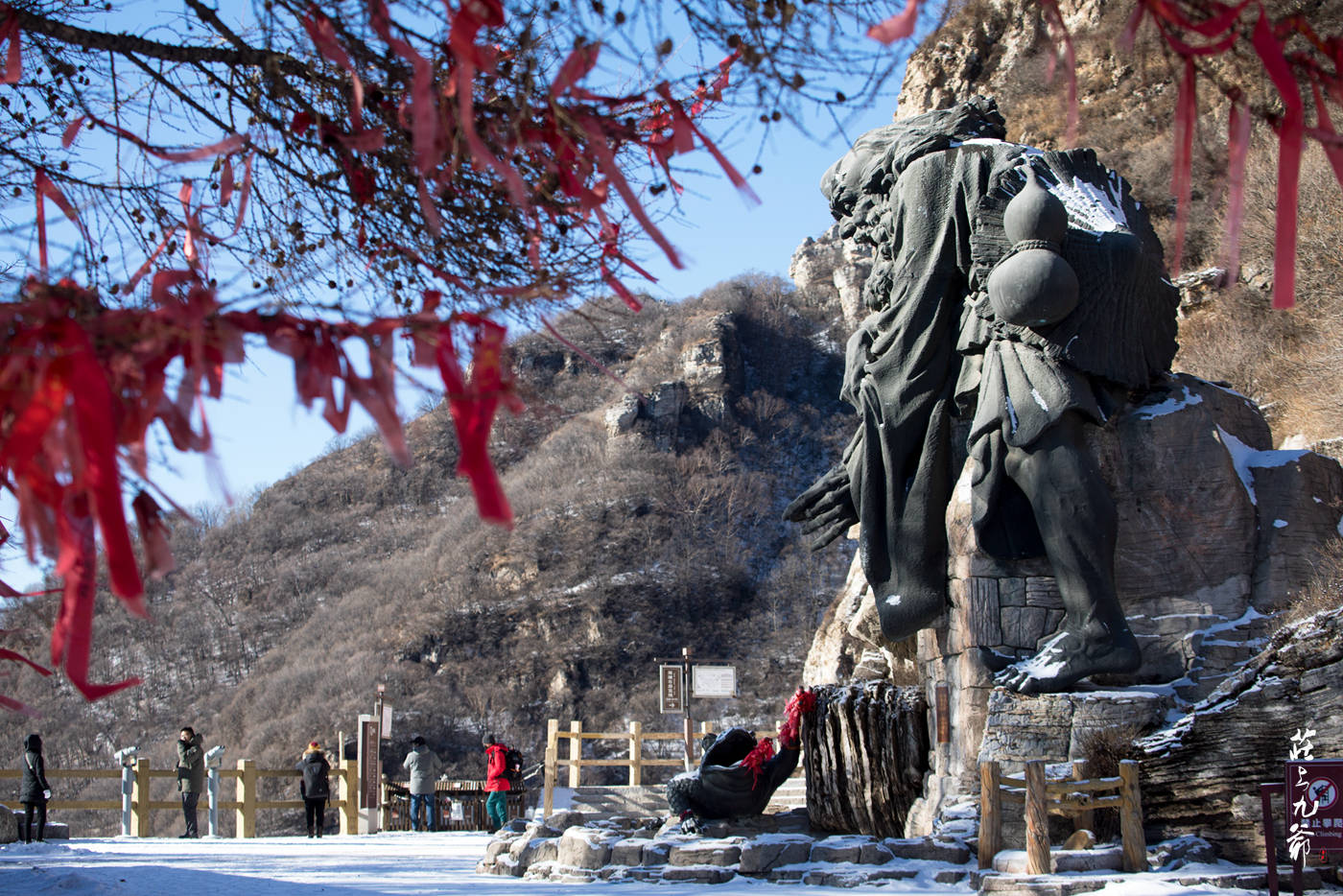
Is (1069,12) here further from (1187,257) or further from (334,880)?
(334,880)

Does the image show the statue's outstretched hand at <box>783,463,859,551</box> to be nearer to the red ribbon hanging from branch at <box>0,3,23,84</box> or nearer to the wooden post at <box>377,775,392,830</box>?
the red ribbon hanging from branch at <box>0,3,23,84</box>

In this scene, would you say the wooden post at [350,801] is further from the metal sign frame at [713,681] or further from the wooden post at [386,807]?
the metal sign frame at [713,681]

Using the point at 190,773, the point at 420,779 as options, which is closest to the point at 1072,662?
the point at 190,773

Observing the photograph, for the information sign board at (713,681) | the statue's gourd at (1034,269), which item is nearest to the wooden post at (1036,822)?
the statue's gourd at (1034,269)

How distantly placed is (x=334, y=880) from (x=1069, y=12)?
2515cm

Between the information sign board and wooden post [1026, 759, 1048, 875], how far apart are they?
38.3 feet

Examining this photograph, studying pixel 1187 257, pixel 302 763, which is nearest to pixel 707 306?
pixel 1187 257

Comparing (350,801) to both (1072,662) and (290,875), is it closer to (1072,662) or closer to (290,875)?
(290,875)

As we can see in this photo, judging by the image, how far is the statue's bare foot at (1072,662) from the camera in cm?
667

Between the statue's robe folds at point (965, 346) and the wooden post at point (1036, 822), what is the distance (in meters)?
2.16

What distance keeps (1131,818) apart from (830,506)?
3772mm

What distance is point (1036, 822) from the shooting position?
5.37 metres

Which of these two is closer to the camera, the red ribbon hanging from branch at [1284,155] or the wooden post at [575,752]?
the red ribbon hanging from branch at [1284,155]

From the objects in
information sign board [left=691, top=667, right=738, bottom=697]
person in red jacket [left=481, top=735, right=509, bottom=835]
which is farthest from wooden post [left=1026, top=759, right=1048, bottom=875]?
information sign board [left=691, top=667, right=738, bottom=697]
